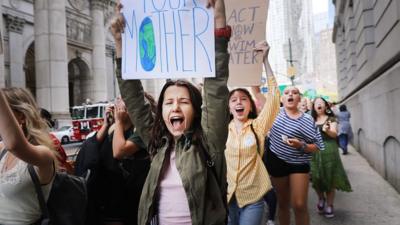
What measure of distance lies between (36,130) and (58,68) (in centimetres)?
2470

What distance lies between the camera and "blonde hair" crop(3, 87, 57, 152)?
2479 millimetres

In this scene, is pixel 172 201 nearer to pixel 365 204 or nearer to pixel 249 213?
pixel 249 213

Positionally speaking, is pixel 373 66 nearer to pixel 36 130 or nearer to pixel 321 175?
pixel 321 175

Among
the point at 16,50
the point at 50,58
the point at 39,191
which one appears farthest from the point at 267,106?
the point at 16,50

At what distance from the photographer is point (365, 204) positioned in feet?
23.0

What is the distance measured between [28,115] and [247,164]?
203 centimetres

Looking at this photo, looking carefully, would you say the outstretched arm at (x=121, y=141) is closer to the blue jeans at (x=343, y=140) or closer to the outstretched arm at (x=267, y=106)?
the outstretched arm at (x=267, y=106)

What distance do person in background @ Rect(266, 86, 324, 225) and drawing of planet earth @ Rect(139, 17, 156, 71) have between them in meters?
2.48

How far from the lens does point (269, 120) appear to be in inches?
160

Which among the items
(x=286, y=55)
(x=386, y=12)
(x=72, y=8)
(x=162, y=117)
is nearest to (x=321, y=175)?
(x=386, y=12)

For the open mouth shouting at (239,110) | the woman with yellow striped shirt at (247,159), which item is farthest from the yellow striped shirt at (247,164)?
the open mouth shouting at (239,110)

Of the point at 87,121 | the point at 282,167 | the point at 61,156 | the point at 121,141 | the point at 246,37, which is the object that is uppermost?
the point at 246,37

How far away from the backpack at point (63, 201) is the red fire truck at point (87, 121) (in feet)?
73.1

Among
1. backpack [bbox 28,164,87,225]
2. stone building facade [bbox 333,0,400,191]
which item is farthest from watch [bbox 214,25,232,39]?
stone building facade [bbox 333,0,400,191]
